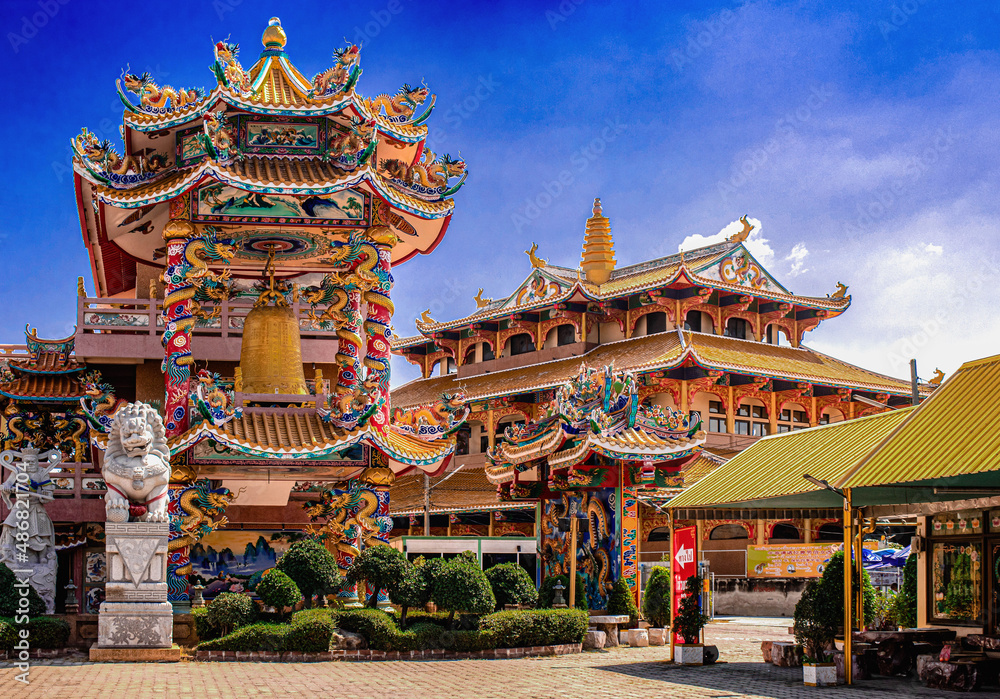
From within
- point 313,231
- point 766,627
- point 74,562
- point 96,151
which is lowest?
point 766,627

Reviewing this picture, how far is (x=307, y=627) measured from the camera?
724 inches

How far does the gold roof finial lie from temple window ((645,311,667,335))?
27821 millimetres

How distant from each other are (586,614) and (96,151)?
1243 cm

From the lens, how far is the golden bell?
72.1 ft

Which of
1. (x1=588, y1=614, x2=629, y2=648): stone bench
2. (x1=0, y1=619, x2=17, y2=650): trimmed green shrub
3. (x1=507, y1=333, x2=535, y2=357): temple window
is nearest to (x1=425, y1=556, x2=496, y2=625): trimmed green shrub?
(x1=588, y1=614, x2=629, y2=648): stone bench

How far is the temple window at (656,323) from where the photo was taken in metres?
49.9

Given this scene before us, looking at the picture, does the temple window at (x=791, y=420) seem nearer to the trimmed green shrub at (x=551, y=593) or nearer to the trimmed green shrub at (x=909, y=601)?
the trimmed green shrub at (x=551, y=593)

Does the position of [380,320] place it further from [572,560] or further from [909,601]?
[909,601]

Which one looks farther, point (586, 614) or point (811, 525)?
point (811, 525)

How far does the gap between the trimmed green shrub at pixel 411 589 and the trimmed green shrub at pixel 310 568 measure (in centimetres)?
113

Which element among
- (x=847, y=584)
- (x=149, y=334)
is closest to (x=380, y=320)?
(x=149, y=334)

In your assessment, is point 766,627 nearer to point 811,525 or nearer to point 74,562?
point 811,525

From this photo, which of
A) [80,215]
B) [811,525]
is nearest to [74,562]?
[80,215]

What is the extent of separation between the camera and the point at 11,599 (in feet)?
62.2
